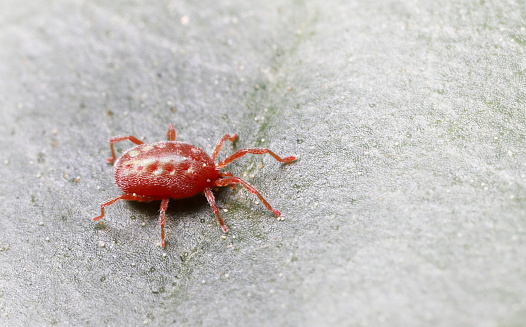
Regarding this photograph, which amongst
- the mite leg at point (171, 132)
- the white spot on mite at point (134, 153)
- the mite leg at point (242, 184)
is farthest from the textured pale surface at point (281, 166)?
the white spot on mite at point (134, 153)

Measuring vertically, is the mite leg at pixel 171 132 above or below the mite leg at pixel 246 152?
below

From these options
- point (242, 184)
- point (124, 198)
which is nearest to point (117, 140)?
point (124, 198)

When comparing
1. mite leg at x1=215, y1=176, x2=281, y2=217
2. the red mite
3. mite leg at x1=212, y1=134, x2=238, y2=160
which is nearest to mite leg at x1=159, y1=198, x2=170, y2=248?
the red mite

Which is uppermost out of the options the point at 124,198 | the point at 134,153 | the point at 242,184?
the point at 242,184

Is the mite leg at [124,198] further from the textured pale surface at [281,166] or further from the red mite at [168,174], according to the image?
the textured pale surface at [281,166]

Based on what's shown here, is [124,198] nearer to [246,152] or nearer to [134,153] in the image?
[134,153]

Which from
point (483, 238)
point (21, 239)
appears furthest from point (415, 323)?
point (21, 239)
